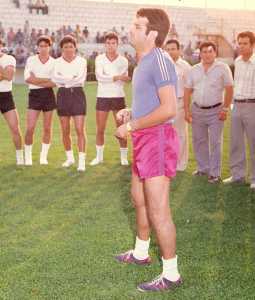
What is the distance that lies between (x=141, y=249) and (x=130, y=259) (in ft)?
0.45

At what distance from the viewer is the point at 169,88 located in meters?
3.67

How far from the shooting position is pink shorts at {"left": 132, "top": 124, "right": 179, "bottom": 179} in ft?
12.6

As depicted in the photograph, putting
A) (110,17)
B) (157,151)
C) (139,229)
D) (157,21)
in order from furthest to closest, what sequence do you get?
(110,17) < (139,229) < (157,151) < (157,21)

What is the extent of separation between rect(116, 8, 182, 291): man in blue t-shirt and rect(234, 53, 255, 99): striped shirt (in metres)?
3.55

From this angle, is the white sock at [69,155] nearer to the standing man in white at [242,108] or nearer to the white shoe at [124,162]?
the white shoe at [124,162]

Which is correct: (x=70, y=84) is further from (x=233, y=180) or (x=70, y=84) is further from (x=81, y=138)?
(x=233, y=180)

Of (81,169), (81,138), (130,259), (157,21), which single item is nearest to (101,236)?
(130,259)

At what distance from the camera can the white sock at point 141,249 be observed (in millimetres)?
4574

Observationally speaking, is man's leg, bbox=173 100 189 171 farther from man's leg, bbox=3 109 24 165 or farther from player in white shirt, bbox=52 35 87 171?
man's leg, bbox=3 109 24 165

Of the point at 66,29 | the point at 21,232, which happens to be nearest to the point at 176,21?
the point at 66,29

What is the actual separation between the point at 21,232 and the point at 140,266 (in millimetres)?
1392

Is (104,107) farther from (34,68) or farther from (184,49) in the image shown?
(184,49)

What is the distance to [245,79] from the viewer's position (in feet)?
24.0

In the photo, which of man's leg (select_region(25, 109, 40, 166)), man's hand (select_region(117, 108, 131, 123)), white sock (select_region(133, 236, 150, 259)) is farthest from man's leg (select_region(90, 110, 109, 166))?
man's hand (select_region(117, 108, 131, 123))
